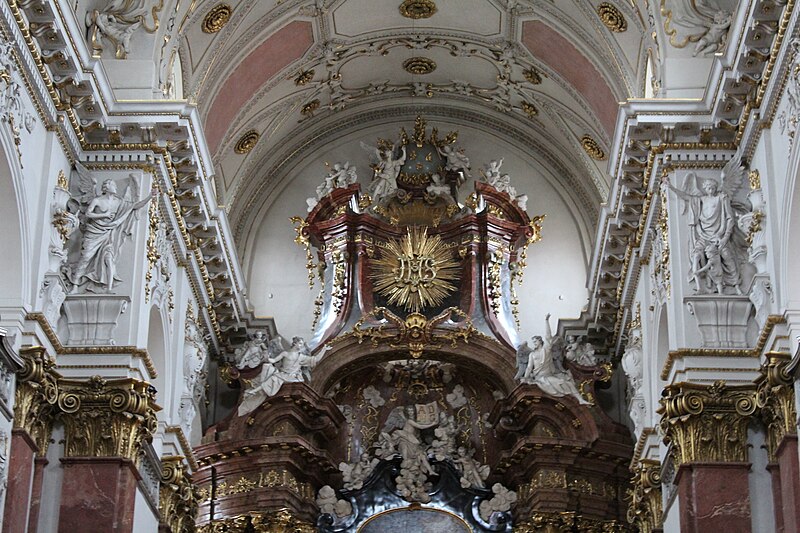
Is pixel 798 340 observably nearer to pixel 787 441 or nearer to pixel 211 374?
pixel 787 441

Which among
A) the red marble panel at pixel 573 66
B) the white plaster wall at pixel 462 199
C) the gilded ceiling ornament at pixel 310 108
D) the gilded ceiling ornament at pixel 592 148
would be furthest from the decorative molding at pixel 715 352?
the gilded ceiling ornament at pixel 310 108

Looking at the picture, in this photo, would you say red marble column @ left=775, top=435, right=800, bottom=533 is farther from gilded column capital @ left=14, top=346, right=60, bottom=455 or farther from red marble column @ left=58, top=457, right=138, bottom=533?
gilded column capital @ left=14, top=346, right=60, bottom=455

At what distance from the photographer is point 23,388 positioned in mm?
20094

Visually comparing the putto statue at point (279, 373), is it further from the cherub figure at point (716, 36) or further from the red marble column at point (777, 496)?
the red marble column at point (777, 496)

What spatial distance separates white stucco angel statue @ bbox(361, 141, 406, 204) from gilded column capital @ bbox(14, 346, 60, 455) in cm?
1147

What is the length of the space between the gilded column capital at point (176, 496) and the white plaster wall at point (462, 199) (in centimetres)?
638

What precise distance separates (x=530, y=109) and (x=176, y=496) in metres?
11.0

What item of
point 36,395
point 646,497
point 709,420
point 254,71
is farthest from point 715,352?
point 254,71

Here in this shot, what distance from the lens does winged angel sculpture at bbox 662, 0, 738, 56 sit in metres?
23.8

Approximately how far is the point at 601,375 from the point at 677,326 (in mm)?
6688

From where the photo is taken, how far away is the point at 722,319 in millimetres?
21984

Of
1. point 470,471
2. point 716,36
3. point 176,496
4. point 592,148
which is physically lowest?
point 176,496

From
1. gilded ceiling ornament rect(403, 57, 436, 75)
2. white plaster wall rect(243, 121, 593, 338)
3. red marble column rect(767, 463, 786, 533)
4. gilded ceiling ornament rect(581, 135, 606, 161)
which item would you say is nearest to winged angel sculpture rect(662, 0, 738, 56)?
gilded ceiling ornament rect(581, 135, 606, 161)

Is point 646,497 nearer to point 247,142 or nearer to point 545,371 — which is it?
point 545,371
